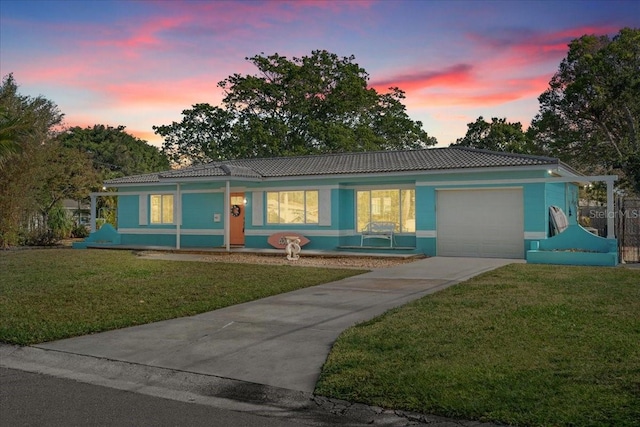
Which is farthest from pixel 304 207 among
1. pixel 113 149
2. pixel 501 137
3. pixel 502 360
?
pixel 113 149

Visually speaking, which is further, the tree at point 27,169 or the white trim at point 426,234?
the tree at point 27,169

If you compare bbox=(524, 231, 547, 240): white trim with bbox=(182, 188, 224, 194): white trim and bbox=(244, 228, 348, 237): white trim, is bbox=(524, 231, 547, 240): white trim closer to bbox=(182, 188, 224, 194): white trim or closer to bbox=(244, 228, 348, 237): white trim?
bbox=(244, 228, 348, 237): white trim

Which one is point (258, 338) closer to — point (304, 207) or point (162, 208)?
point (304, 207)

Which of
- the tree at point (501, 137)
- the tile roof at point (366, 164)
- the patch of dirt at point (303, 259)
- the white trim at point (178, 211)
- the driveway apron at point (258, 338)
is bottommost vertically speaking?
the driveway apron at point (258, 338)

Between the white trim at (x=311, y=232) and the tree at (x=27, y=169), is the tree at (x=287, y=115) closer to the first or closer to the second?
the tree at (x=27, y=169)

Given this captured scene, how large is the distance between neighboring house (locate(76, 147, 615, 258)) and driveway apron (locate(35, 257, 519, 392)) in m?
8.05

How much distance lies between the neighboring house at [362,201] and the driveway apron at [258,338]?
805 cm

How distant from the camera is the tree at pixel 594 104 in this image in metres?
34.6

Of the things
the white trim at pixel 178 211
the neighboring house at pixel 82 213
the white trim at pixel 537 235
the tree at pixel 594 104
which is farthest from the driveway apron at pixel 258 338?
the neighboring house at pixel 82 213

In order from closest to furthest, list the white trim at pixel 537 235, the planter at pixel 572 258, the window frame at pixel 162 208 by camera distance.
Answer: the planter at pixel 572 258 → the white trim at pixel 537 235 → the window frame at pixel 162 208

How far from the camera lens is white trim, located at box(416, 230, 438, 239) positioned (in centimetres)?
2006

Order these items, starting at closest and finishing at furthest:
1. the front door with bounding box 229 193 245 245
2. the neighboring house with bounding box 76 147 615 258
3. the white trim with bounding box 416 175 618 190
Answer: the white trim with bounding box 416 175 618 190
the neighboring house with bounding box 76 147 615 258
the front door with bounding box 229 193 245 245

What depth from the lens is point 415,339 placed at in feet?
23.5

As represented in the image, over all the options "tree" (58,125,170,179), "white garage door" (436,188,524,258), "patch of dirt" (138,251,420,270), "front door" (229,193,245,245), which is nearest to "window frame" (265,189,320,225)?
"front door" (229,193,245,245)
